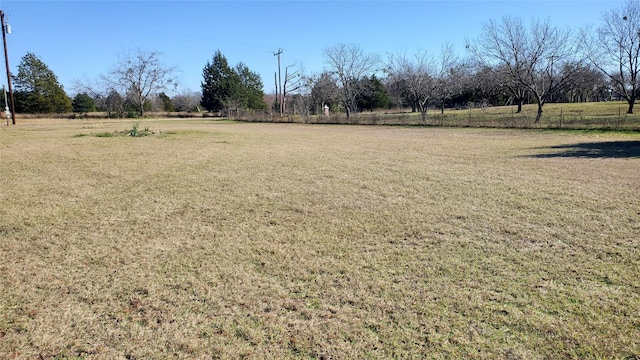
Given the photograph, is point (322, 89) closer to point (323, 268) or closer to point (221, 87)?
point (221, 87)

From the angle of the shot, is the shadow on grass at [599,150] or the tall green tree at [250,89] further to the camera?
the tall green tree at [250,89]

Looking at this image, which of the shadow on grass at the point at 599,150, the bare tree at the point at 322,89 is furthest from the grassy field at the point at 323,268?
the bare tree at the point at 322,89

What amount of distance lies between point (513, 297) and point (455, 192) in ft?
11.2

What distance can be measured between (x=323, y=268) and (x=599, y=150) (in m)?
11.6

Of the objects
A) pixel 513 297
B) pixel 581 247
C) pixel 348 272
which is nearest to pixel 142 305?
pixel 348 272

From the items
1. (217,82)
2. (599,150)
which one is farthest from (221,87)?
(599,150)

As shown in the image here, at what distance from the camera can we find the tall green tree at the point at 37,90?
47562 millimetres

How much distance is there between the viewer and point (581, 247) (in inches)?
140

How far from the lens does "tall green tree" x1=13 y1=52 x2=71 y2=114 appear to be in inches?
1873

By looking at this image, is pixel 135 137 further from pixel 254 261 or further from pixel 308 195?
pixel 254 261

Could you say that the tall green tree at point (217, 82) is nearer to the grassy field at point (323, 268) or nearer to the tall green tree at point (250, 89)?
the tall green tree at point (250, 89)

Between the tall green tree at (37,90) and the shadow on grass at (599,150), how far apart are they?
57.5 metres

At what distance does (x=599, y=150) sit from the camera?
36.2 ft

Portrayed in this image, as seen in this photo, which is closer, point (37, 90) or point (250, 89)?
point (37, 90)
